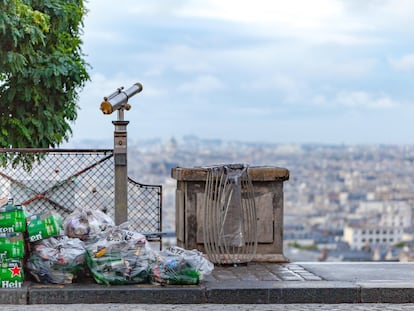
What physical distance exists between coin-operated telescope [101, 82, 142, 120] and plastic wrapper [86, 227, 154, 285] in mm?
2104

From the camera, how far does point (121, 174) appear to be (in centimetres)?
1152

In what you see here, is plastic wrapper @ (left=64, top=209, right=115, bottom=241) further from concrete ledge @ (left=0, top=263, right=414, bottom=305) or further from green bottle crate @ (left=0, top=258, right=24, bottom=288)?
green bottle crate @ (left=0, top=258, right=24, bottom=288)

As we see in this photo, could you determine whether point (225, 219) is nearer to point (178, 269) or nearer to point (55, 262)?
point (178, 269)

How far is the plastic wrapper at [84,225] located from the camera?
32.2ft

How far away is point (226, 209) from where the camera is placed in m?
10.9

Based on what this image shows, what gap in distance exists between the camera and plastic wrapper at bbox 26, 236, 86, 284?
9.30 metres

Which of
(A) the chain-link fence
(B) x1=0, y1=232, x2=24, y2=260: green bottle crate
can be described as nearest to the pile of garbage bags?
(B) x1=0, y1=232, x2=24, y2=260: green bottle crate

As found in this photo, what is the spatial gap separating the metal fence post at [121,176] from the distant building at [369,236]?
24.2 meters

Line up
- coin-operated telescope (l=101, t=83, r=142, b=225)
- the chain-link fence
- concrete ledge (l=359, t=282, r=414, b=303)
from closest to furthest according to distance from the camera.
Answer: concrete ledge (l=359, t=282, r=414, b=303) → coin-operated telescope (l=101, t=83, r=142, b=225) → the chain-link fence

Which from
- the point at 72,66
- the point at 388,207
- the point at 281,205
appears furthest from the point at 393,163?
the point at 281,205

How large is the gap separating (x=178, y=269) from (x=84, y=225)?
126 centimetres

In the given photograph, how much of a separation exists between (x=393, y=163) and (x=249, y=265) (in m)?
65.4

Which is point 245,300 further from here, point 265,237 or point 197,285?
point 265,237

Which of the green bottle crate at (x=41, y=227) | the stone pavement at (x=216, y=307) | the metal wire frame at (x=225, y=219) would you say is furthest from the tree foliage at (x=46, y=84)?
the stone pavement at (x=216, y=307)
